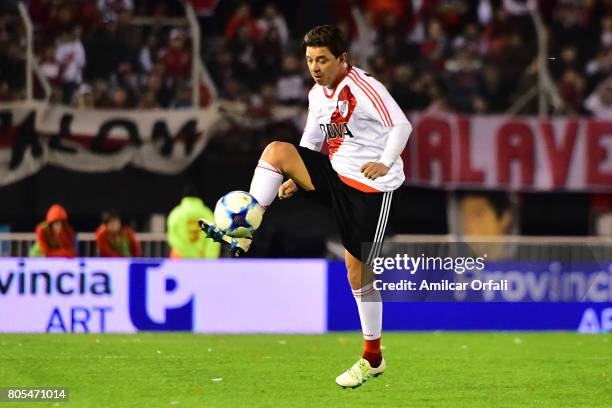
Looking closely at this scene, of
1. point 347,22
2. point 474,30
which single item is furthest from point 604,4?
point 347,22

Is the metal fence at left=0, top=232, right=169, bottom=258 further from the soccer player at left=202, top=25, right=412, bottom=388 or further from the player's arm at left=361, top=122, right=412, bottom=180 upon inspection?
the player's arm at left=361, top=122, right=412, bottom=180

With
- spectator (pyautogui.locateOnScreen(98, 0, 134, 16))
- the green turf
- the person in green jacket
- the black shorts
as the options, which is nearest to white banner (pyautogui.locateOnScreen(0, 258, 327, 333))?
the green turf

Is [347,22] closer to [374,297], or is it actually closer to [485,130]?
[485,130]

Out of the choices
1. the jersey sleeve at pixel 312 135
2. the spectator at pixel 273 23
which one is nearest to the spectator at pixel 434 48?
the spectator at pixel 273 23

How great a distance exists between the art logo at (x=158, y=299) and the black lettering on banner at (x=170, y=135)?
3801 millimetres

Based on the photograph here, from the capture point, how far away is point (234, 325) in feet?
46.6

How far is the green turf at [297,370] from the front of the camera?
8.49 metres

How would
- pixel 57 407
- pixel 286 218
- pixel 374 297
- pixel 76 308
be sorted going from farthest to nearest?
pixel 286 218, pixel 76 308, pixel 374 297, pixel 57 407

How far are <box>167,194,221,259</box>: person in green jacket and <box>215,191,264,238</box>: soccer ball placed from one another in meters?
6.96

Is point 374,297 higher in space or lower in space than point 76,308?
higher

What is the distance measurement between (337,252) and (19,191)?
14.0 ft

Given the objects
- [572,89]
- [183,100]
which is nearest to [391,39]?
[572,89]

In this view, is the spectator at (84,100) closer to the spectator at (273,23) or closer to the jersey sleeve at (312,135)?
the spectator at (273,23)

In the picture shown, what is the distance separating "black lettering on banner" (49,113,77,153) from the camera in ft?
56.9
